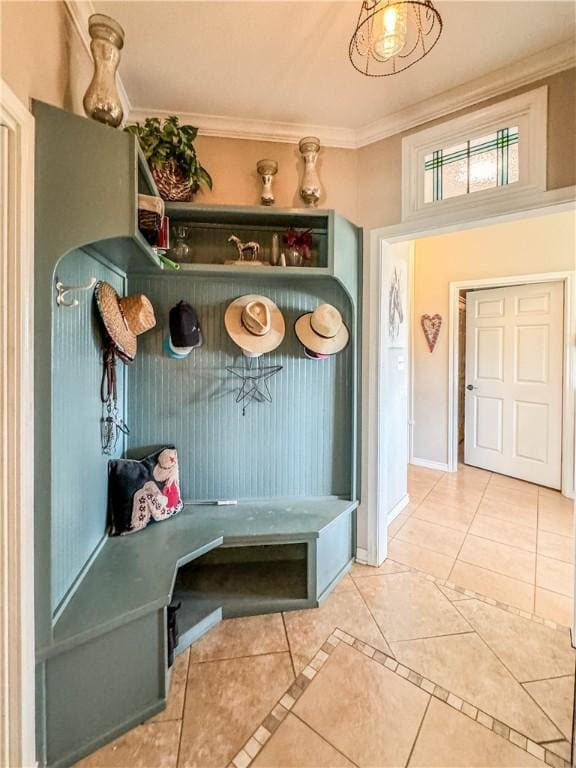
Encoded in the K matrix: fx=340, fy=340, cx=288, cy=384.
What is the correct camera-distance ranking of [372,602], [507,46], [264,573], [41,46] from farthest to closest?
[264,573] → [372,602] → [507,46] → [41,46]

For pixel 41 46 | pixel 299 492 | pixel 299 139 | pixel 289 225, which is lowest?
pixel 299 492

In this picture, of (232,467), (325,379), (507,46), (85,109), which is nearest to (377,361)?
(325,379)

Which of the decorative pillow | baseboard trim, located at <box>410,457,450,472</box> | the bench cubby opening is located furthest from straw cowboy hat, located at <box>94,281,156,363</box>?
baseboard trim, located at <box>410,457,450,472</box>

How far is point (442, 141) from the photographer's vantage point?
77.2 inches

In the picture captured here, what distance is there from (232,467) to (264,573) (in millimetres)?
669

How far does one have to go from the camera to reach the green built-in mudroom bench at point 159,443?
1116mm

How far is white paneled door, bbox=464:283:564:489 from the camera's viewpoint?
3.56 m

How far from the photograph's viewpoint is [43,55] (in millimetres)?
1158

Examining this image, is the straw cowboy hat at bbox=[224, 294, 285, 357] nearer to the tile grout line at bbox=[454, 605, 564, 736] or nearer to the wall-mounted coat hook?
the wall-mounted coat hook

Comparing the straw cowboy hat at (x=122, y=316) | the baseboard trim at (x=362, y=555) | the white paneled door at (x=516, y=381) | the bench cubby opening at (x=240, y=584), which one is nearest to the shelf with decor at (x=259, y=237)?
the straw cowboy hat at (x=122, y=316)

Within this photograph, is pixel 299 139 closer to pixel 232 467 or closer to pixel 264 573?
pixel 232 467

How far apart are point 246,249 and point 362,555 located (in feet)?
6.88

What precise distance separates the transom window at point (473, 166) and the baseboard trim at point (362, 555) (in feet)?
7.32

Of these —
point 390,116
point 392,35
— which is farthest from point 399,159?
point 392,35
